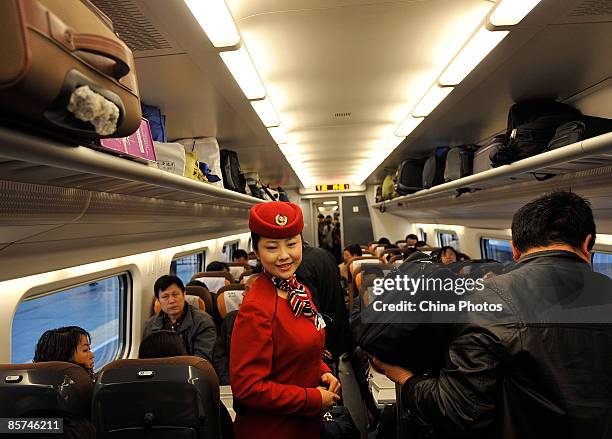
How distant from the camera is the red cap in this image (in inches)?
65.1

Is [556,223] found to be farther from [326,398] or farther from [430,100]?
[430,100]

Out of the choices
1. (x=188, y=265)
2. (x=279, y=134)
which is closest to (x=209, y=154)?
(x=279, y=134)

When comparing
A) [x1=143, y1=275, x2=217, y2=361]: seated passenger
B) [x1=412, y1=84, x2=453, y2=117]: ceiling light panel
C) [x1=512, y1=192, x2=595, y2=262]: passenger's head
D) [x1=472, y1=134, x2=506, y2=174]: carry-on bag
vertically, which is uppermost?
[x1=412, y1=84, x2=453, y2=117]: ceiling light panel

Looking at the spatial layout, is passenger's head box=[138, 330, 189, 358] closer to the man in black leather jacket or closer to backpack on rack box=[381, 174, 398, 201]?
the man in black leather jacket

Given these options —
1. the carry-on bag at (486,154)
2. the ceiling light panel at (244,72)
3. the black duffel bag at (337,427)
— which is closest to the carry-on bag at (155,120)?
the ceiling light panel at (244,72)

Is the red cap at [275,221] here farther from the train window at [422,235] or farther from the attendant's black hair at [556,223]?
the train window at [422,235]

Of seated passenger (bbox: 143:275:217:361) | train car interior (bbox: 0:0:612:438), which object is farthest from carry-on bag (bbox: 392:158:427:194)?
seated passenger (bbox: 143:275:217:361)

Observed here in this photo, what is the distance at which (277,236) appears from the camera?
1.65 meters

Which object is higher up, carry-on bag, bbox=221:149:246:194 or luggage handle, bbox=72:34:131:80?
carry-on bag, bbox=221:149:246:194

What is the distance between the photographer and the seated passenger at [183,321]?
363cm

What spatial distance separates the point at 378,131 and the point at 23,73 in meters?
4.79

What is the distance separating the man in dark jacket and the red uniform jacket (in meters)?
1.33

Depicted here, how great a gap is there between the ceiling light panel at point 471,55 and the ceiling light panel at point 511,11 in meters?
0.11

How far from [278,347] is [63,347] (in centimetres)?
158
